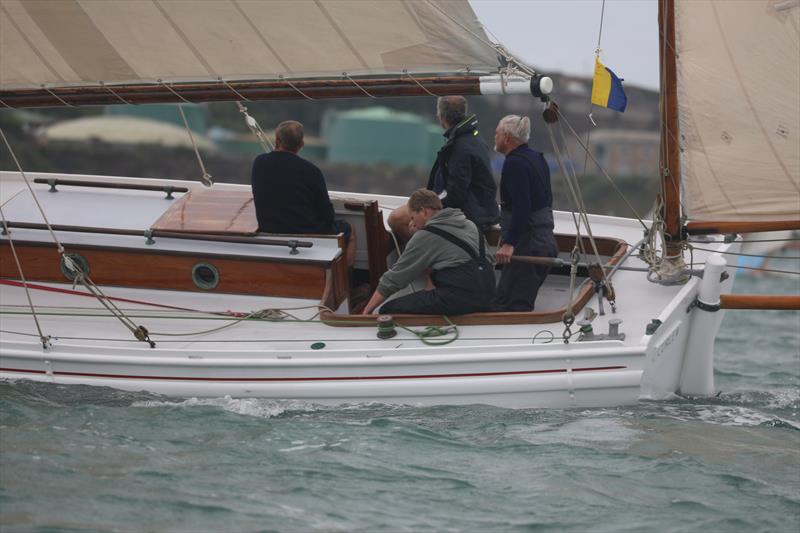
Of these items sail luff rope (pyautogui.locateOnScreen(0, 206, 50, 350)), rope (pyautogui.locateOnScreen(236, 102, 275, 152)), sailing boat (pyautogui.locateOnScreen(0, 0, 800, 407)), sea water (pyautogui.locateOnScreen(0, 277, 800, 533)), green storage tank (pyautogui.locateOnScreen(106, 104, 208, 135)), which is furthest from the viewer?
green storage tank (pyautogui.locateOnScreen(106, 104, 208, 135))

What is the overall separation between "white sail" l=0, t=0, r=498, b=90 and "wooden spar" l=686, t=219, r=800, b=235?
1.83 metres

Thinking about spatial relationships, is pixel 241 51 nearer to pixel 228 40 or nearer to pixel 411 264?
pixel 228 40

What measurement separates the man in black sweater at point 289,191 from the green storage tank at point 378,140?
45.4 meters

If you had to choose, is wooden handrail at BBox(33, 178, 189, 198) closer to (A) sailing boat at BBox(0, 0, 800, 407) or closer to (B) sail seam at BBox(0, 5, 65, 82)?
(A) sailing boat at BBox(0, 0, 800, 407)

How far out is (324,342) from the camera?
735 cm

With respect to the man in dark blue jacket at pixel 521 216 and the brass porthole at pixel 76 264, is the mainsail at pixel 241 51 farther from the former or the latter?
the brass porthole at pixel 76 264

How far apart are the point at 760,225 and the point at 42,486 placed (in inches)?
187

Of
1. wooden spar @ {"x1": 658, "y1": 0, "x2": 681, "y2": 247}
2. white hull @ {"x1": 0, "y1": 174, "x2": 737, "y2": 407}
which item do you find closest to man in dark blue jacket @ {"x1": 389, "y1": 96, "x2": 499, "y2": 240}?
white hull @ {"x1": 0, "y1": 174, "x2": 737, "y2": 407}

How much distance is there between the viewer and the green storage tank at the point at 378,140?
5372 cm

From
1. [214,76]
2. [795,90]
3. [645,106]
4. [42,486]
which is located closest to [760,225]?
[795,90]

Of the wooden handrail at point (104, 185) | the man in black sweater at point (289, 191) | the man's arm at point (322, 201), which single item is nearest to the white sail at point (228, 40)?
the man in black sweater at point (289, 191)

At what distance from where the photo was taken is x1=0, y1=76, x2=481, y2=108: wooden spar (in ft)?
24.6

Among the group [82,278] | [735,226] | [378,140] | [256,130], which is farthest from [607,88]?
[378,140]

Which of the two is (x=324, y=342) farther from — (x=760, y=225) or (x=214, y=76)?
(x=760, y=225)
